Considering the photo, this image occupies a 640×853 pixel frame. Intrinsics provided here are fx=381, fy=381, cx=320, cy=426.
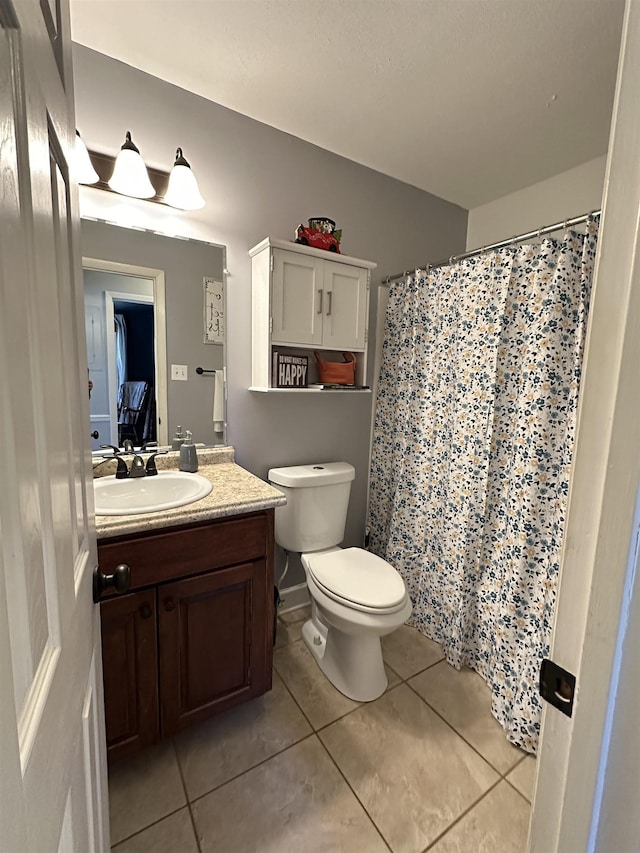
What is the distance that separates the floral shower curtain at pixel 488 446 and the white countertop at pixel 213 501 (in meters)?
0.91

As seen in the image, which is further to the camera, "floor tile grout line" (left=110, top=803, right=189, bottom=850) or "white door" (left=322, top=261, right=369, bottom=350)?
"white door" (left=322, top=261, right=369, bottom=350)

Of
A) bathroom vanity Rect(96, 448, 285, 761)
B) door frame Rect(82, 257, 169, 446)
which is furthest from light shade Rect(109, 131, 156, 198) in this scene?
bathroom vanity Rect(96, 448, 285, 761)

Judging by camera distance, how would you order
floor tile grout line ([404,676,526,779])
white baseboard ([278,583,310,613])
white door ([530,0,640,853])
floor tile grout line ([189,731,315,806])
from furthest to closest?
white baseboard ([278,583,310,613])
floor tile grout line ([404,676,526,779])
floor tile grout line ([189,731,315,806])
white door ([530,0,640,853])

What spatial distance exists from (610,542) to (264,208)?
186 centimetres

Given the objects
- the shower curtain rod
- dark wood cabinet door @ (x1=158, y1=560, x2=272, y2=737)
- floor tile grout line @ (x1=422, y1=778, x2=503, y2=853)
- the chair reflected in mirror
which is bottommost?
floor tile grout line @ (x1=422, y1=778, x2=503, y2=853)

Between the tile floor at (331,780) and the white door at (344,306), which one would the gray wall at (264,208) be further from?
the tile floor at (331,780)

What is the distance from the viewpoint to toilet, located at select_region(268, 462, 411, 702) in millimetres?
1478

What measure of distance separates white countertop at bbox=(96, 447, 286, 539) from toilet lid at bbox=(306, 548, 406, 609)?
0.48 metres

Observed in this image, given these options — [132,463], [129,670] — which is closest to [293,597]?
[129,670]

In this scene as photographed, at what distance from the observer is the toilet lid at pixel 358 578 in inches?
58.4

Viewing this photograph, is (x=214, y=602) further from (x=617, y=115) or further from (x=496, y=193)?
(x=496, y=193)

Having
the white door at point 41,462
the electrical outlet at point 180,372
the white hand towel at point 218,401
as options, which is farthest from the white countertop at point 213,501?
the white door at point 41,462

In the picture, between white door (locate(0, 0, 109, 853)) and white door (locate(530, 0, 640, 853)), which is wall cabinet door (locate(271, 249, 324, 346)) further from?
white door (locate(530, 0, 640, 853))

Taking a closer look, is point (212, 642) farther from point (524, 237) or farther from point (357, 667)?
point (524, 237)
